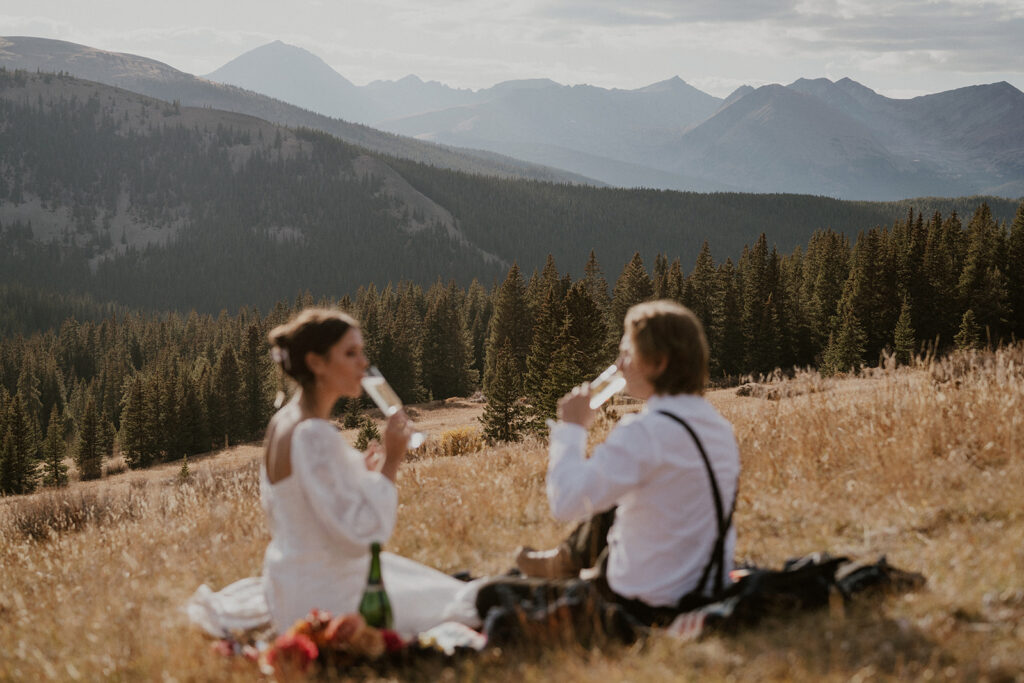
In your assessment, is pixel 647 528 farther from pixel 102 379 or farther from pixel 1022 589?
pixel 102 379

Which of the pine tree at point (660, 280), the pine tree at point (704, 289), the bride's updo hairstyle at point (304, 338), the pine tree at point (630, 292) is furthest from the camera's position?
the pine tree at point (660, 280)

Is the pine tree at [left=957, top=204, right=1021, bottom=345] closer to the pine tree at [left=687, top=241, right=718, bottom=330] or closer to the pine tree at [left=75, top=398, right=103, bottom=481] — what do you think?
the pine tree at [left=687, top=241, right=718, bottom=330]

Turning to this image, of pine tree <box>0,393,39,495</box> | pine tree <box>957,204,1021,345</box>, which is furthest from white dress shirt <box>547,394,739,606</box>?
pine tree <box>0,393,39,495</box>

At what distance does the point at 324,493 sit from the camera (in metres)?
4.41

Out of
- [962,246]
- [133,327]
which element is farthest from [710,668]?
[133,327]

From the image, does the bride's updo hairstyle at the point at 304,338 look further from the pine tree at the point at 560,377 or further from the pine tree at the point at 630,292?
the pine tree at the point at 630,292

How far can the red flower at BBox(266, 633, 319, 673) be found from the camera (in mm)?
4172

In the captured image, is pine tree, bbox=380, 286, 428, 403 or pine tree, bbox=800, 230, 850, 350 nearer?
pine tree, bbox=800, 230, 850, 350

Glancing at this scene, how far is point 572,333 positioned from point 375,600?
3906cm

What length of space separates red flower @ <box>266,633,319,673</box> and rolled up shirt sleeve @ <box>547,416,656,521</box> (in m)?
1.55

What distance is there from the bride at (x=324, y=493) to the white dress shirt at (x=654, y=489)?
41.4 inches

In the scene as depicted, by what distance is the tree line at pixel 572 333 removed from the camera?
4912 centimetres

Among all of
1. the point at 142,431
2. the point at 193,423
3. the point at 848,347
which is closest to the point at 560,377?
the point at 848,347

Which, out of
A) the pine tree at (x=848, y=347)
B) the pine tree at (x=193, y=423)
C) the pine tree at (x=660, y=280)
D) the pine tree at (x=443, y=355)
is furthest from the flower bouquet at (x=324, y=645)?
the pine tree at (x=443, y=355)
